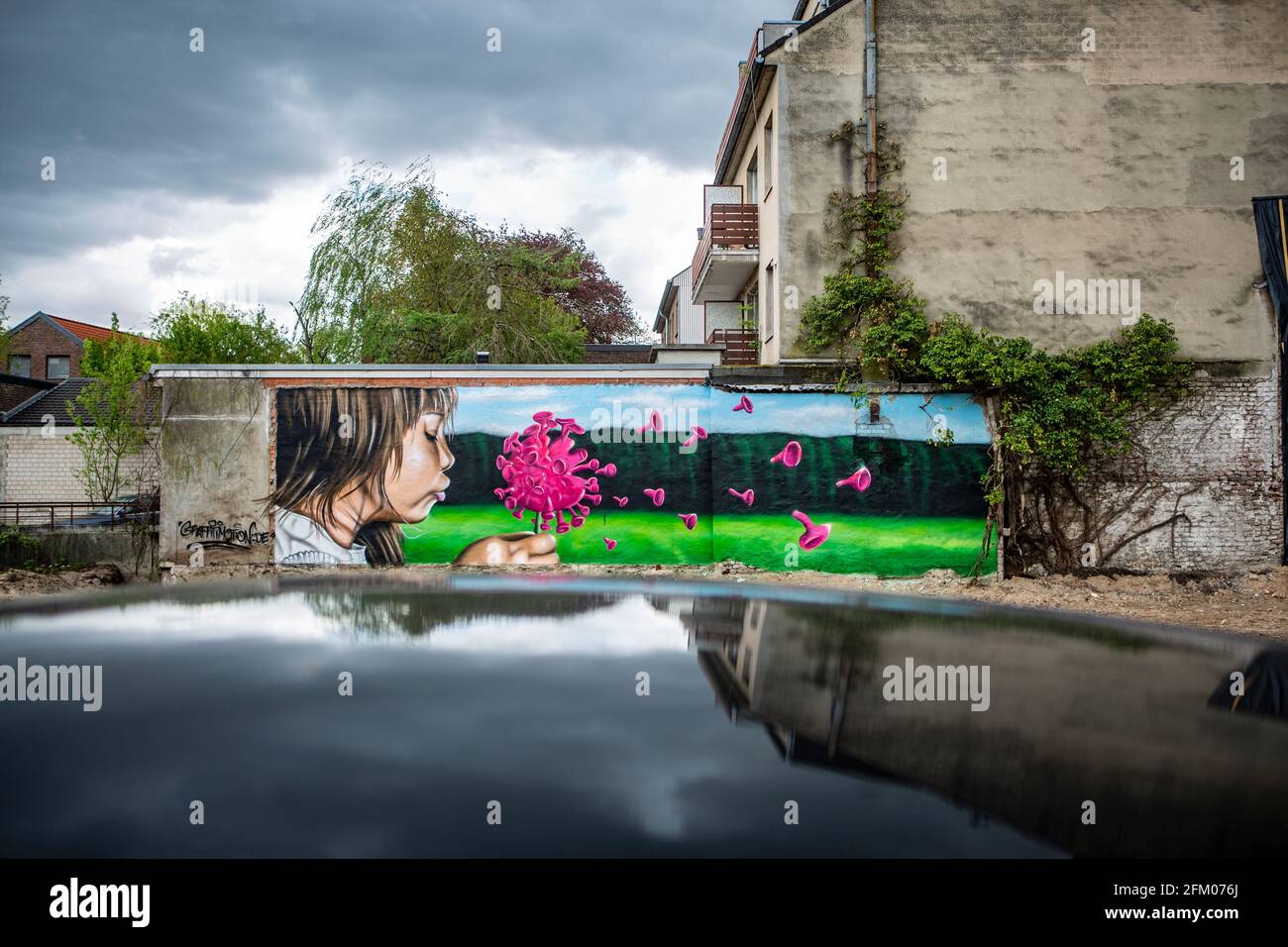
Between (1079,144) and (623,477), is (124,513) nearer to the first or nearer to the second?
(623,477)

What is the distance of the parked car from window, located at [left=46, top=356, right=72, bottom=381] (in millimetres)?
37204

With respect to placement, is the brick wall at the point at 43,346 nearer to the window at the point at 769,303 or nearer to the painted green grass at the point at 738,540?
the painted green grass at the point at 738,540

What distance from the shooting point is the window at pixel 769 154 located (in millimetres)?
16672

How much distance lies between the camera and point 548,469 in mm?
14859

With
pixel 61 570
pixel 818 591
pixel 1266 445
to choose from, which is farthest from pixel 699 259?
pixel 818 591

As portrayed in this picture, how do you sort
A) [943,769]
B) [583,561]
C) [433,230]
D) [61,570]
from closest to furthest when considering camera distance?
[943,769] → [583,561] → [61,570] → [433,230]

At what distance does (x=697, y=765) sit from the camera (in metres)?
1.29

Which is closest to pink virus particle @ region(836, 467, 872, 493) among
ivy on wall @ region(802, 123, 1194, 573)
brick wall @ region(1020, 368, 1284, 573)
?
ivy on wall @ region(802, 123, 1194, 573)

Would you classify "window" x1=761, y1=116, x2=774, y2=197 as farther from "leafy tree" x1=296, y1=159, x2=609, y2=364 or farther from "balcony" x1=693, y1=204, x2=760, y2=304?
"leafy tree" x1=296, y1=159, x2=609, y2=364

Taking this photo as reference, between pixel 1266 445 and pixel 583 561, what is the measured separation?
11.7 metres

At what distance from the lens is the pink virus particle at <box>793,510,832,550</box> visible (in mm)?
14703

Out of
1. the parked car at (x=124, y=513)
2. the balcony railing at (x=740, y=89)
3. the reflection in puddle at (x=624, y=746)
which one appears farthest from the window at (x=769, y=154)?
the reflection in puddle at (x=624, y=746)
